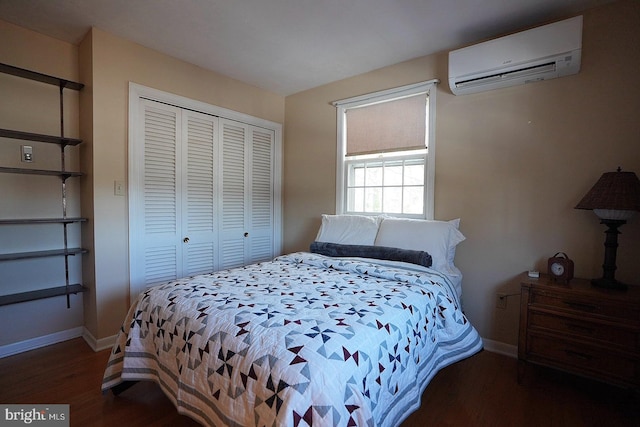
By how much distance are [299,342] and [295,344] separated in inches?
0.7

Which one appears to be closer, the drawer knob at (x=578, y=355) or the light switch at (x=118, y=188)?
the drawer knob at (x=578, y=355)

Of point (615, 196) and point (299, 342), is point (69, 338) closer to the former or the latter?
point (299, 342)

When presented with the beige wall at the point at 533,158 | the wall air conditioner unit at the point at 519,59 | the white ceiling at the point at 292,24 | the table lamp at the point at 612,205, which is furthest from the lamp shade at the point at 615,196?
the white ceiling at the point at 292,24

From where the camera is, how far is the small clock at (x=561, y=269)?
192 centimetres

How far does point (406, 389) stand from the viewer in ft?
4.58

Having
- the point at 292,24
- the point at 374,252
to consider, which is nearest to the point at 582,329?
the point at 374,252

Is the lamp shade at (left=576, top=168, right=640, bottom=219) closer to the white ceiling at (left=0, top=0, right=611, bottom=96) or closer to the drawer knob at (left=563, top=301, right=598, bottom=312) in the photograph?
the drawer knob at (left=563, top=301, right=598, bottom=312)

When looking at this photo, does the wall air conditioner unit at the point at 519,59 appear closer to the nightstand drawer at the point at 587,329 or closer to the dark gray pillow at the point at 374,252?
the dark gray pillow at the point at 374,252

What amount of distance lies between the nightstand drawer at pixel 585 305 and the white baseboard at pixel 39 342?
3.58 meters

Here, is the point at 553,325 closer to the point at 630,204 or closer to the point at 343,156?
the point at 630,204

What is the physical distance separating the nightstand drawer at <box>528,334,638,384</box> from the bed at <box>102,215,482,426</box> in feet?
1.18

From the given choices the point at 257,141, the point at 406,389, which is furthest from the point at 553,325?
the point at 257,141

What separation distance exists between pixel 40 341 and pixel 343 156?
3.13 metres

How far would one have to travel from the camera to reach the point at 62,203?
8.18 ft
